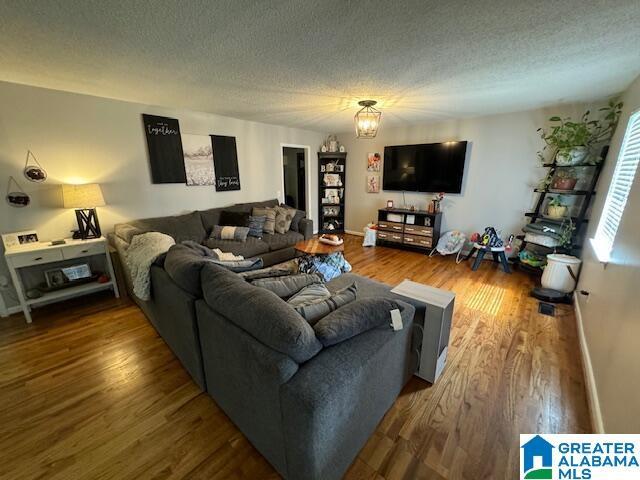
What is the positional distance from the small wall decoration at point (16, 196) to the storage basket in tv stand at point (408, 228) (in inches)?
188

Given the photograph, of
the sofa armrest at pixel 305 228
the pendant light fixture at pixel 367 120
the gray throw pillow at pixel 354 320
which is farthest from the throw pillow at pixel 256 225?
the gray throw pillow at pixel 354 320

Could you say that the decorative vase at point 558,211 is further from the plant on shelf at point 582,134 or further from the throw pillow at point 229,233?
the throw pillow at point 229,233

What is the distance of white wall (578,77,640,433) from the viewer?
47.1 inches

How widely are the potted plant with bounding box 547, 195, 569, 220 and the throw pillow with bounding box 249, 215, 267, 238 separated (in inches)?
158

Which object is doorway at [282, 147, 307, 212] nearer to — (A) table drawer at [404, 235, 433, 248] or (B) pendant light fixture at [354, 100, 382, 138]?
(A) table drawer at [404, 235, 433, 248]

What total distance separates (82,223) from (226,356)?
272cm

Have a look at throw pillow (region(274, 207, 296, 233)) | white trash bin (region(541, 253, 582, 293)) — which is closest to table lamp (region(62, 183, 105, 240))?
throw pillow (region(274, 207, 296, 233))

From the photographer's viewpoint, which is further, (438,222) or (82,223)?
(438,222)

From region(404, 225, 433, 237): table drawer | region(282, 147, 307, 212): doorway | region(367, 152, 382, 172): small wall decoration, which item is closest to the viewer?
region(404, 225, 433, 237): table drawer

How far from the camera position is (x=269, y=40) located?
1.64m

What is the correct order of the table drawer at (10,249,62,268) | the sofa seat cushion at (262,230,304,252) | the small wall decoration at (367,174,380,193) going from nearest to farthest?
the table drawer at (10,249,62,268) < the sofa seat cushion at (262,230,304,252) < the small wall decoration at (367,174,380,193)

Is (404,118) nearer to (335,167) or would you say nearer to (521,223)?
(335,167)

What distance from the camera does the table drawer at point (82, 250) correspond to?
101 inches

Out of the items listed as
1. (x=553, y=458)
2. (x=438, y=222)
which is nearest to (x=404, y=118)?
(x=438, y=222)
